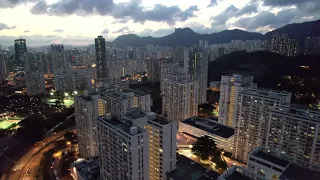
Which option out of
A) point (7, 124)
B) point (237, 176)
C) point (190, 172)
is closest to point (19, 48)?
point (7, 124)

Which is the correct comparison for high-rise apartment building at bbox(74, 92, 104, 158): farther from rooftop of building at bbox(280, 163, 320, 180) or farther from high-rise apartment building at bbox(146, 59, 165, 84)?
high-rise apartment building at bbox(146, 59, 165, 84)

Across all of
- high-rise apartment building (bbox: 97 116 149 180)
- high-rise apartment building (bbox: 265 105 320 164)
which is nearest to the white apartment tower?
high-rise apartment building (bbox: 97 116 149 180)

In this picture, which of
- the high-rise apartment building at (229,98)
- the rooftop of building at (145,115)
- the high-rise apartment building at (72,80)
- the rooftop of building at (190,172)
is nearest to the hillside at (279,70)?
the high-rise apartment building at (229,98)

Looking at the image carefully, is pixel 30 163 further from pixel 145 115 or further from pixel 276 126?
pixel 276 126

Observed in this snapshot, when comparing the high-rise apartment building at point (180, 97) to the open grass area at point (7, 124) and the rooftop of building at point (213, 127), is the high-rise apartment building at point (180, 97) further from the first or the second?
the open grass area at point (7, 124)

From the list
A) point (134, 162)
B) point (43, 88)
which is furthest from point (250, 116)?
point (43, 88)

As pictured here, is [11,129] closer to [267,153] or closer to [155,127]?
[155,127]
